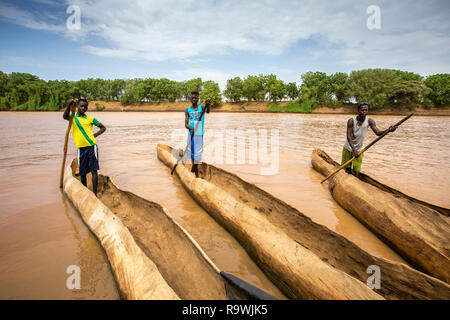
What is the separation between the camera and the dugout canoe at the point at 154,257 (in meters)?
1.52

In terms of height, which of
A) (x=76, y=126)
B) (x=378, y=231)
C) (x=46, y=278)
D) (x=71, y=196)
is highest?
(x=76, y=126)

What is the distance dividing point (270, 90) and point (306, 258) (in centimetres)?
4900

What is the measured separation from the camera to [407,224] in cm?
233

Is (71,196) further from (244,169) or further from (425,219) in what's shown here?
(425,219)

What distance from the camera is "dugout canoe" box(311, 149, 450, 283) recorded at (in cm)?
201

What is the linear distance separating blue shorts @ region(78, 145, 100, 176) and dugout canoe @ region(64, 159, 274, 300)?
0.41 metres

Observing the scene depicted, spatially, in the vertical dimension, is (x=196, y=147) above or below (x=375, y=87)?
below

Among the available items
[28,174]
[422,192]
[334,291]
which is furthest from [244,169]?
[28,174]

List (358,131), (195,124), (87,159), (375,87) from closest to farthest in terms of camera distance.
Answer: (87,159) → (358,131) → (195,124) → (375,87)

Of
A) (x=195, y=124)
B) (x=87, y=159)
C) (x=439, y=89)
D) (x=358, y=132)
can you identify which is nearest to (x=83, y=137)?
(x=87, y=159)

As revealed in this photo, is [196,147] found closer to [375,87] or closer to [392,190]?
[392,190]

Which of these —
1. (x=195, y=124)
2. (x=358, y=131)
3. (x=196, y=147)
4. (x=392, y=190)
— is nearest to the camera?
(x=392, y=190)
